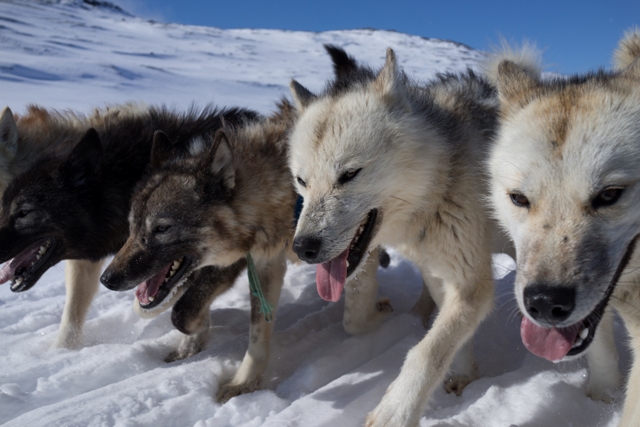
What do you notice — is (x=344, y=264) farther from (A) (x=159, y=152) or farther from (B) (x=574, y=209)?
(A) (x=159, y=152)

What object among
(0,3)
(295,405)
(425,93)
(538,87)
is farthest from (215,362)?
(0,3)

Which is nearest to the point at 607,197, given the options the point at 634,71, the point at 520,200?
the point at 520,200

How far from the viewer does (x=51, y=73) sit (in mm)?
15984

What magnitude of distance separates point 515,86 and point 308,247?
4.59 feet

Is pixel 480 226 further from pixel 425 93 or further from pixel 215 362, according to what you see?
pixel 215 362

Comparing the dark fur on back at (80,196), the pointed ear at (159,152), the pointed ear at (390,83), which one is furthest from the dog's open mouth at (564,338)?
the dark fur on back at (80,196)

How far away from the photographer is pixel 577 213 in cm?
195

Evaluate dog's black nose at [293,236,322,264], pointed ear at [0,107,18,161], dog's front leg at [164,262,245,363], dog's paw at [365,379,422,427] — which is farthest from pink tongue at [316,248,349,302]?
pointed ear at [0,107,18,161]

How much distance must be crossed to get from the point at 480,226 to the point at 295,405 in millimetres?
1473

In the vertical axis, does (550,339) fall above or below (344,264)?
above

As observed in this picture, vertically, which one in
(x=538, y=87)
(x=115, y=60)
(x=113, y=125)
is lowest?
(x=115, y=60)

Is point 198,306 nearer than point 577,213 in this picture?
No

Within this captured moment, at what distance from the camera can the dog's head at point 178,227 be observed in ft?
10.8

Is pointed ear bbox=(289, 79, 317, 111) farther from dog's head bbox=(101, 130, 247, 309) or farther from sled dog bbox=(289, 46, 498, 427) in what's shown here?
dog's head bbox=(101, 130, 247, 309)
